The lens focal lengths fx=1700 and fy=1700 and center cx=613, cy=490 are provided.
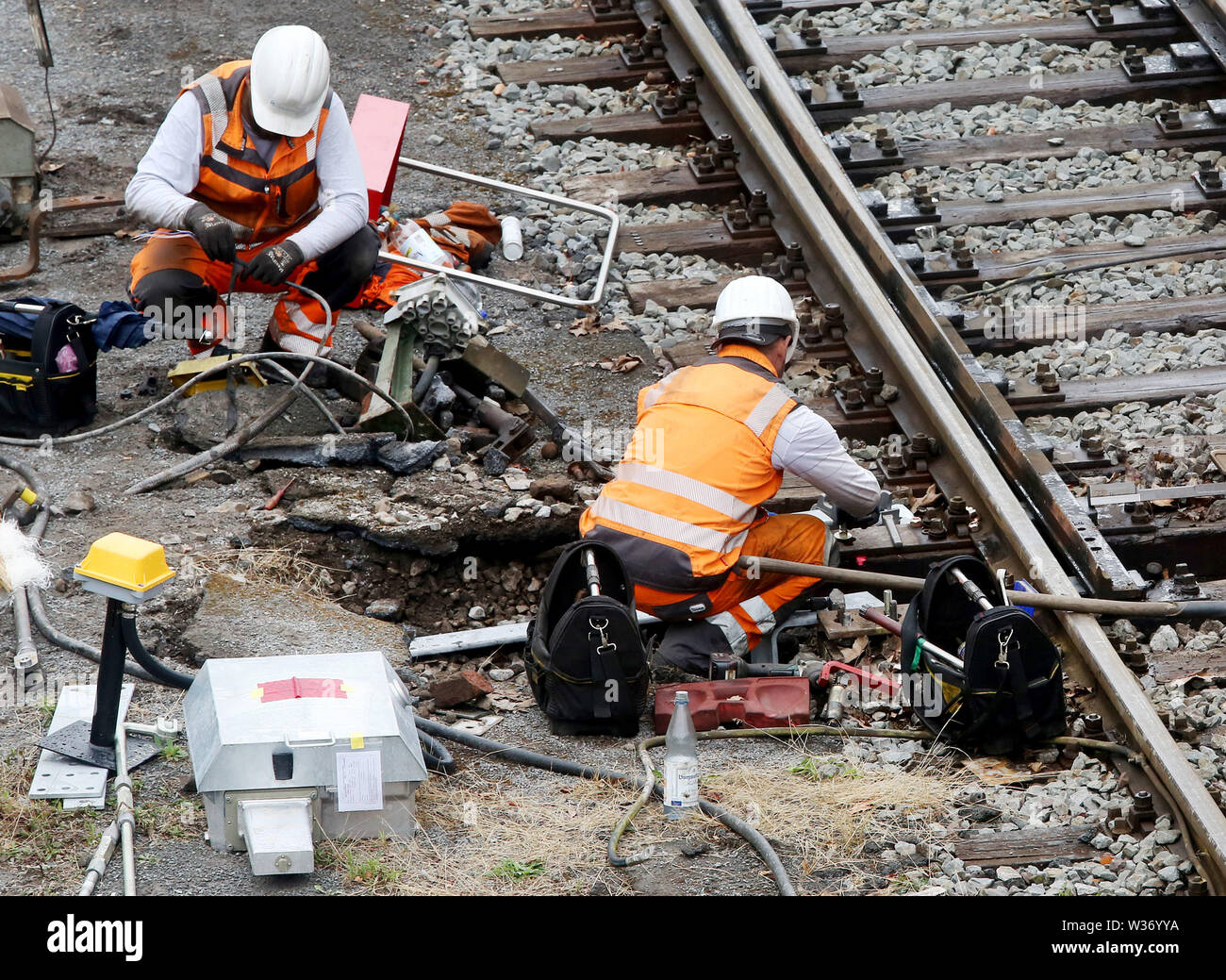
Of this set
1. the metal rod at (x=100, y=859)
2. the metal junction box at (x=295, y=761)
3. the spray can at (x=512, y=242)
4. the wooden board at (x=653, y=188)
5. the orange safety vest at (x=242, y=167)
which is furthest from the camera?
the wooden board at (x=653, y=188)

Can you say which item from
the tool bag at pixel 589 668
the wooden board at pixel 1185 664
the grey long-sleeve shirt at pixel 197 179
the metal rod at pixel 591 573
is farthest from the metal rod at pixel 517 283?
the wooden board at pixel 1185 664

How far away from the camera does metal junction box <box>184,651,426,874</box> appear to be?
451 cm

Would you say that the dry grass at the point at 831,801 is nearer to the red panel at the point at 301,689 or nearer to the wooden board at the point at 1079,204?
the red panel at the point at 301,689

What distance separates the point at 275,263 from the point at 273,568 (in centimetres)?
139

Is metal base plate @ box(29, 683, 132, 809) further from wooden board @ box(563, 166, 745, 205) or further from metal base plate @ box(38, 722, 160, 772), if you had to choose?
wooden board @ box(563, 166, 745, 205)

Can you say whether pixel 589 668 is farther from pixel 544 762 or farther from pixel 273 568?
pixel 273 568

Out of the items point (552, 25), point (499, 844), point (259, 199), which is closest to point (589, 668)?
point (499, 844)

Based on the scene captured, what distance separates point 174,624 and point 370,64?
199 inches

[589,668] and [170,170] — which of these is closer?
[589,668]

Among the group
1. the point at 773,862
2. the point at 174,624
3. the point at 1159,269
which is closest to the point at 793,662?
the point at 773,862

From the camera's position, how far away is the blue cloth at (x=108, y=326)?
6.78 meters

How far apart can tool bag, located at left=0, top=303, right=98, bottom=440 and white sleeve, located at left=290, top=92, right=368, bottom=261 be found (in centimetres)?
97

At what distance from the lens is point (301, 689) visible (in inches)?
190

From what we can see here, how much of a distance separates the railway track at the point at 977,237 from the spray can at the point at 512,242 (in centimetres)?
52
